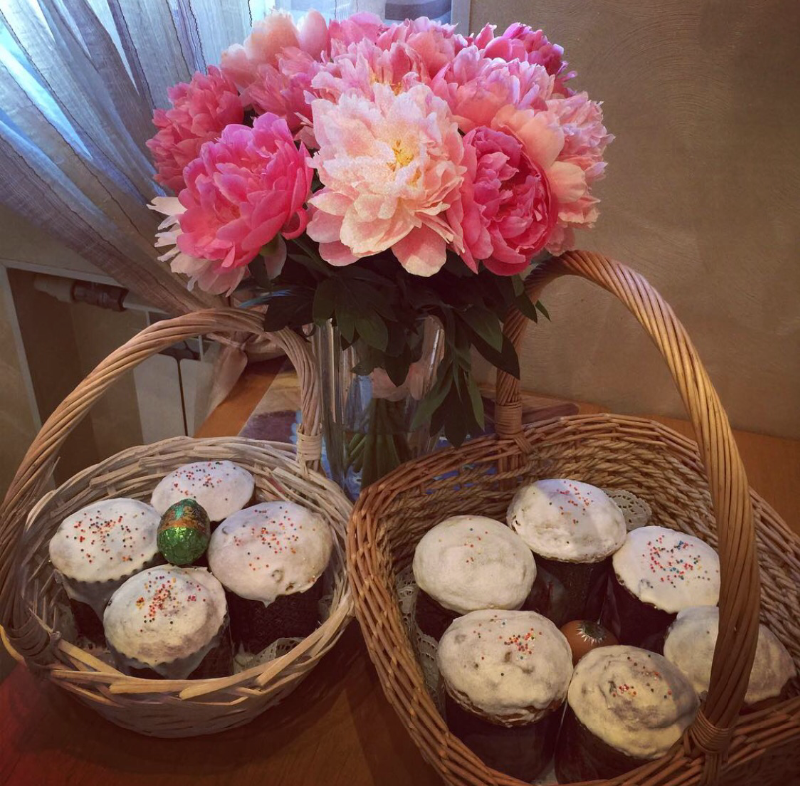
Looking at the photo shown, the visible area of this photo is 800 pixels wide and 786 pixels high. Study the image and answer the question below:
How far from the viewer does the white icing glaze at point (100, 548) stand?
2.41ft

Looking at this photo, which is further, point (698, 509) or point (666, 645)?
point (698, 509)

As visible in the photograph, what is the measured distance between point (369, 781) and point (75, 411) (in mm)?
481

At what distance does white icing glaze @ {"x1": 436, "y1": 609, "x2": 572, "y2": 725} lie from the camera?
2.04 ft

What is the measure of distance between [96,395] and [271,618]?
307 millimetres

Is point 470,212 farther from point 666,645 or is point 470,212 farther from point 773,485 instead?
point 773,485

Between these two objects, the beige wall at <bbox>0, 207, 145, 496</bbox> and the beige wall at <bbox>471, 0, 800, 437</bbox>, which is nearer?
the beige wall at <bbox>471, 0, 800, 437</bbox>

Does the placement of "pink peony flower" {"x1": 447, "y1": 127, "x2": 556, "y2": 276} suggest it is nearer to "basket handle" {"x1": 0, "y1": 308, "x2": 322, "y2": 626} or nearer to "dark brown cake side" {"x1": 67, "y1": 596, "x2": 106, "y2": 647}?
"basket handle" {"x1": 0, "y1": 308, "x2": 322, "y2": 626}

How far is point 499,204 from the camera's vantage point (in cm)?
53

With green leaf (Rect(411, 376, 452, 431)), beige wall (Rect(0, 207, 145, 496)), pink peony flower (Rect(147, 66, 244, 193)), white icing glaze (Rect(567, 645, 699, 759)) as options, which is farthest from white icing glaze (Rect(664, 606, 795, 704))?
beige wall (Rect(0, 207, 145, 496))

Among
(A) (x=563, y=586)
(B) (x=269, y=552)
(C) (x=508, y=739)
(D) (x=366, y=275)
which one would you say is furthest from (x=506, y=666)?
(D) (x=366, y=275)

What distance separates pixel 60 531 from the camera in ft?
2.48

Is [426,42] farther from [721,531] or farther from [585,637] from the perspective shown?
[585,637]

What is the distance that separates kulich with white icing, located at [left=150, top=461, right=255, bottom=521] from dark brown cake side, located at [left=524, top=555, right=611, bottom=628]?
0.37 m

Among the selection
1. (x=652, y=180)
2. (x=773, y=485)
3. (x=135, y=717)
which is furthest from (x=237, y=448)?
(x=773, y=485)
